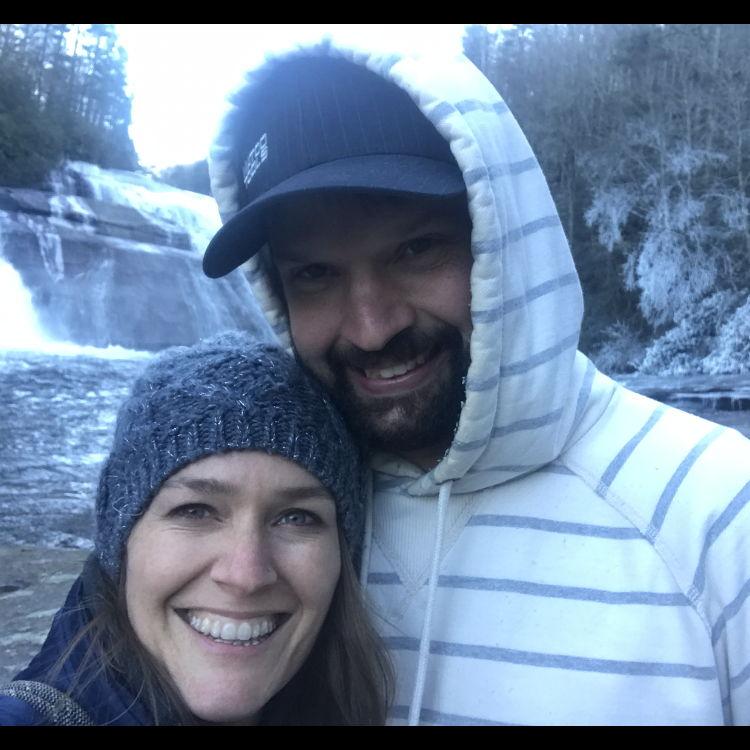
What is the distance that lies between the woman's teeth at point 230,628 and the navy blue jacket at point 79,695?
92 millimetres

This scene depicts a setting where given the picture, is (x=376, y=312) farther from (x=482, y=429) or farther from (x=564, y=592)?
(x=564, y=592)

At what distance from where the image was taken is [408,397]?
0.91 metres

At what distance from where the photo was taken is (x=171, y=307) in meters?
2.20

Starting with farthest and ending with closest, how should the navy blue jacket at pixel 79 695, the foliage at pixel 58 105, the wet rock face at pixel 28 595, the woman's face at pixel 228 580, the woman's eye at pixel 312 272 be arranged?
the foliage at pixel 58 105, the wet rock face at pixel 28 595, the woman's eye at pixel 312 272, the woman's face at pixel 228 580, the navy blue jacket at pixel 79 695

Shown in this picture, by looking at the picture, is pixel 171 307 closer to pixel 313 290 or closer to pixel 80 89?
pixel 80 89

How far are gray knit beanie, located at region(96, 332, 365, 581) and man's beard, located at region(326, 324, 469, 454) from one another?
0.03 m

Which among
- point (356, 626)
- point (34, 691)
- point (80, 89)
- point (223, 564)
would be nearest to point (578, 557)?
point (356, 626)

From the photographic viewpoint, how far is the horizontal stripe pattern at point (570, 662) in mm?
785

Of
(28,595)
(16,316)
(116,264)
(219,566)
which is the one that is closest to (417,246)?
(219,566)

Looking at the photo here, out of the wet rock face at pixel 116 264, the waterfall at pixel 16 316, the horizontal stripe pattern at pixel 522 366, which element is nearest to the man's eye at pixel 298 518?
the horizontal stripe pattern at pixel 522 366

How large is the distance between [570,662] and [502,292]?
0.38 meters

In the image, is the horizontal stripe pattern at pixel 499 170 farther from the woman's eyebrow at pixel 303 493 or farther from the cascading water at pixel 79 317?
the cascading water at pixel 79 317
